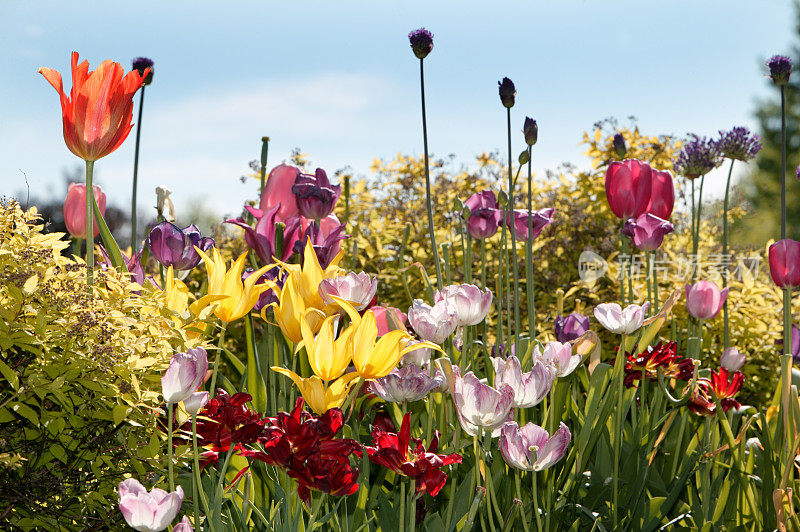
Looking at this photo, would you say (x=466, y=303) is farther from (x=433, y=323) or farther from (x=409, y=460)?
(x=409, y=460)

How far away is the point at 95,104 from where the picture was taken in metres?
1.60

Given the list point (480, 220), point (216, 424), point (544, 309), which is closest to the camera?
point (216, 424)

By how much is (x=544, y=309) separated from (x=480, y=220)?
2.71 meters

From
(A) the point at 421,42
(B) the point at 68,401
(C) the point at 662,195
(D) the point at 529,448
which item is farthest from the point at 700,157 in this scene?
(B) the point at 68,401

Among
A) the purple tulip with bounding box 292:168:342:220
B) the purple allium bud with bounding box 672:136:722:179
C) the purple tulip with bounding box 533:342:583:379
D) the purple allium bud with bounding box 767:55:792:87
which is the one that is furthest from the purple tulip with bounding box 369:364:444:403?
the purple allium bud with bounding box 672:136:722:179

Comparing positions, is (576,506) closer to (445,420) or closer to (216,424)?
(445,420)

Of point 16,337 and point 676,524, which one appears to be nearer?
point 16,337

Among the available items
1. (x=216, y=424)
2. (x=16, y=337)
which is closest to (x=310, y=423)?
(x=216, y=424)

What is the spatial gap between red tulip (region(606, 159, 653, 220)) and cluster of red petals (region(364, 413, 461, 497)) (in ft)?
4.85

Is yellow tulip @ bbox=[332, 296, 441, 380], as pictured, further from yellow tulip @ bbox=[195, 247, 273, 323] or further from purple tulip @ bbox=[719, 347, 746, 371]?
purple tulip @ bbox=[719, 347, 746, 371]

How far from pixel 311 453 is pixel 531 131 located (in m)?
1.37

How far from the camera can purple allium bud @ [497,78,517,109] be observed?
2.11 m

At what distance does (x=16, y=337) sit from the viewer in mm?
1383

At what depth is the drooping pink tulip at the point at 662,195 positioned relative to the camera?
2.47 meters
